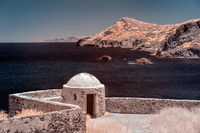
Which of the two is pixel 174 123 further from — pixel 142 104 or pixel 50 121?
pixel 50 121

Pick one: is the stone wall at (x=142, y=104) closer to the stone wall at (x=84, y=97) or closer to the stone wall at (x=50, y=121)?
the stone wall at (x=84, y=97)

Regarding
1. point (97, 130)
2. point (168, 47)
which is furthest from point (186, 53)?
point (97, 130)

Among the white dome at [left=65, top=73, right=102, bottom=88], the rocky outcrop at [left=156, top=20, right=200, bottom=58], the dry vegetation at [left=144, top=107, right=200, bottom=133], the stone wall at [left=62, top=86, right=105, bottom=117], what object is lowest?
the dry vegetation at [left=144, top=107, right=200, bottom=133]

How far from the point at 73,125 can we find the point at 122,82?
146 ft

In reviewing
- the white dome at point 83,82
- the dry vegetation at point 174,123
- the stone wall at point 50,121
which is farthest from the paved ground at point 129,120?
the stone wall at point 50,121

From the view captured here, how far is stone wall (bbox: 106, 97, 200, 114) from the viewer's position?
2227 centimetres

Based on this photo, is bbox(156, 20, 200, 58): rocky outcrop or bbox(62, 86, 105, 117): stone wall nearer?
bbox(62, 86, 105, 117): stone wall

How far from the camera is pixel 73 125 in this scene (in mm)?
13289

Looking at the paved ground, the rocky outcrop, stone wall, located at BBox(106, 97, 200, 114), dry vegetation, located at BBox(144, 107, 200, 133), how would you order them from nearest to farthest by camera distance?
dry vegetation, located at BBox(144, 107, 200, 133) < the paved ground < stone wall, located at BBox(106, 97, 200, 114) < the rocky outcrop

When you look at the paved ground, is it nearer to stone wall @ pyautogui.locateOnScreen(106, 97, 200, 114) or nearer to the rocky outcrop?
stone wall @ pyautogui.locateOnScreen(106, 97, 200, 114)

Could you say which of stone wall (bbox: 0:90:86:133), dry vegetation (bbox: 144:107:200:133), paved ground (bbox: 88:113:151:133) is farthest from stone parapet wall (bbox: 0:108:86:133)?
dry vegetation (bbox: 144:107:200:133)

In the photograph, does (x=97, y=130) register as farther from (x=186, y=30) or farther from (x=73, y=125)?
(x=186, y=30)

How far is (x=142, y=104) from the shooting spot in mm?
22438

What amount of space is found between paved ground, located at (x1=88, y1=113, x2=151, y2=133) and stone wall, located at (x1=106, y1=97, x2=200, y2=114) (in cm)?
76
